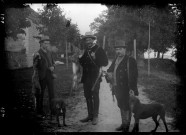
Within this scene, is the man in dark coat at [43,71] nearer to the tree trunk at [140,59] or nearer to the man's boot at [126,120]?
the man's boot at [126,120]

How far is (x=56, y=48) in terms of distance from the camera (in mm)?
7281

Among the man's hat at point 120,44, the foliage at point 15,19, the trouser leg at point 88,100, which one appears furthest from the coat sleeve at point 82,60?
the foliage at point 15,19

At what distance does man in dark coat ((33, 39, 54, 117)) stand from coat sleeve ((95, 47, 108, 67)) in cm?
121

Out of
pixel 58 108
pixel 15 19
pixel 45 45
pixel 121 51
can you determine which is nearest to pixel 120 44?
pixel 121 51

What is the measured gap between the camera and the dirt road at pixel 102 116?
6.28 meters

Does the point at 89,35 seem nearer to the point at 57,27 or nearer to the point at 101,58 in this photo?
the point at 101,58

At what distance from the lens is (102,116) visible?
6621mm

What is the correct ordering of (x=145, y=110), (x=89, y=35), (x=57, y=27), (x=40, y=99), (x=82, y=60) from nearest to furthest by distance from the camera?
(x=145, y=110)
(x=89, y=35)
(x=82, y=60)
(x=40, y=99)
(x=57, y=27)

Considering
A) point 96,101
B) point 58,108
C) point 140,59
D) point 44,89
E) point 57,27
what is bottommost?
point 58,108

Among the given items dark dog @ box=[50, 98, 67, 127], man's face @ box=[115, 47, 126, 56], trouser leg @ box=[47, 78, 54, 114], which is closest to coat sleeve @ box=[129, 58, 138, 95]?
man's face @ box=[115, 47, 126, 56]

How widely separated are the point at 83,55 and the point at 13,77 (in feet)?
6.13

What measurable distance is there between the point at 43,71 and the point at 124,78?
2066 millimetres

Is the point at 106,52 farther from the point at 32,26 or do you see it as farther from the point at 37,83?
the point at 32,26

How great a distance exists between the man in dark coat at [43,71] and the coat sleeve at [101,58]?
121 centimetres
